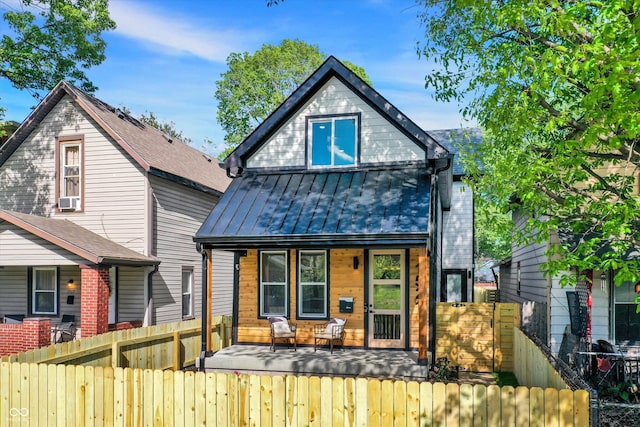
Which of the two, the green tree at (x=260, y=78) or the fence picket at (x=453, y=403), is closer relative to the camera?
the fence picket at (x=453, y=403)

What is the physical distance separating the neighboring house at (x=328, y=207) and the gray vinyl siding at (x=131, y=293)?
4383mm

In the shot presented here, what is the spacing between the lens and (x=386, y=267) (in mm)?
14695

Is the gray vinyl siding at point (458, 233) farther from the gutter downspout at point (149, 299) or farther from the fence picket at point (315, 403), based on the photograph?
the fence picket at point (315, 403)

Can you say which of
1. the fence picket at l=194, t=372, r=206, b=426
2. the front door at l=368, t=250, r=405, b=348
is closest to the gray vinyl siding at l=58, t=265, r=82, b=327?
the front door at l=368, t=250, r=405, b=348

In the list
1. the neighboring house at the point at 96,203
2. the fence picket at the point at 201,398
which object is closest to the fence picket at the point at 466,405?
the fence picket at the point at 201,398

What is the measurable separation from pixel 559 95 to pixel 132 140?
45.8ft

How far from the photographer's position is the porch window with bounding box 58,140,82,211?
735 inches

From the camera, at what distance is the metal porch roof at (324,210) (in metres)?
12.4

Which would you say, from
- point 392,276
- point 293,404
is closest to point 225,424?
point 293,404

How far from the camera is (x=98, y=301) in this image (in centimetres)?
1528

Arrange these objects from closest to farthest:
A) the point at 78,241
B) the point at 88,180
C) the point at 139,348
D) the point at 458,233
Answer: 1. the point at 139,348
2. the point at 78,241
3. the point at 88,180
4. the point at 458,233

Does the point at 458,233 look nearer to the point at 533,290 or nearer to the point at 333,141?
the point at 533,290

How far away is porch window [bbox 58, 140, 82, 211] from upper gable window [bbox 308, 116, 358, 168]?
874 centimetres

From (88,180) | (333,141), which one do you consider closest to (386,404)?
(333,141)
